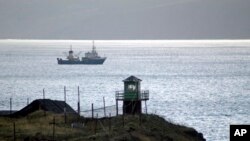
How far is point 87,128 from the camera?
58.8m

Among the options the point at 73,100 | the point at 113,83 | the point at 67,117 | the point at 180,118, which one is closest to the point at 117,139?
the point at 67,117

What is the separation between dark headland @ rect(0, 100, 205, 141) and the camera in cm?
5275

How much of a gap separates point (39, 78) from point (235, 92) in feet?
204

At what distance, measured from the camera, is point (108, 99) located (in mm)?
125812

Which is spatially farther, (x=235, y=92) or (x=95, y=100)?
(x=235, y=92)

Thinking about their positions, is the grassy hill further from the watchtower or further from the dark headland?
the watchtower

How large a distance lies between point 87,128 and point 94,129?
0.89 m

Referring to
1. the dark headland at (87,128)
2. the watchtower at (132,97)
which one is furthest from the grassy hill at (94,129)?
the watchtower at (132,97)

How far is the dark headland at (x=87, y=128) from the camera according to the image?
2077 inches

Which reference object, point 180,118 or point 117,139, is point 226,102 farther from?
point 117,139

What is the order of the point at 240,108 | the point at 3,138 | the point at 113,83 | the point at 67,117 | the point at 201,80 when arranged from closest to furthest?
1. the point at 3,138
2. the point at 67,117
3. the point at 240,108
4. the point at 113,83
5. the point at 201,80

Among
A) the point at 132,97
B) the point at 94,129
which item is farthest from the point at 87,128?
the point at 132,97

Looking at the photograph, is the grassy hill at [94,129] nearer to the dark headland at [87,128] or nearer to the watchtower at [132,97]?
the dark headland at [87,128]

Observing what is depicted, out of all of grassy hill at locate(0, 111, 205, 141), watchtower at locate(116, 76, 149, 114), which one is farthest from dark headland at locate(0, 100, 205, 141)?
watchtower at locate(116, 76, 149, 114)
